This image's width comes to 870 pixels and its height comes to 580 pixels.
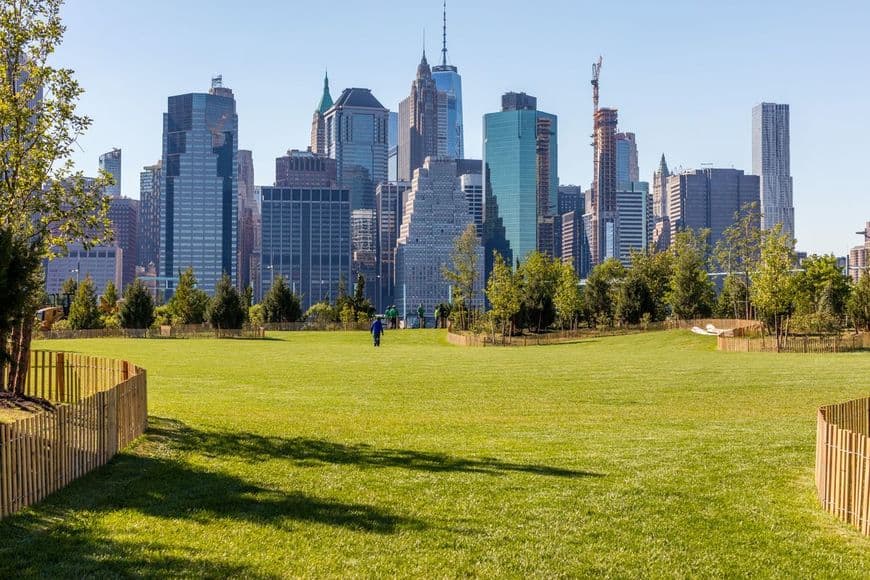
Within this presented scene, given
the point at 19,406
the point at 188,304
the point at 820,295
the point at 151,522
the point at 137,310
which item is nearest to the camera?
the point at 151,522

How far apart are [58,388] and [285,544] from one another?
47.9 feet

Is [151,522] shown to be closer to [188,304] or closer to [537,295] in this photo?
[537,295]

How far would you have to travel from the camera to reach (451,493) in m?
14.1

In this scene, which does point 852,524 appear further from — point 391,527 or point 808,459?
point 391,527

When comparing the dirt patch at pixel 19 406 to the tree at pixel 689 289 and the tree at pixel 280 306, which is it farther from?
the tree at pixel 280 306

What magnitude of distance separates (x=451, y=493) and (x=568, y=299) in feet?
230

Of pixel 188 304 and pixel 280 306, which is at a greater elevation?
pixel 188 304

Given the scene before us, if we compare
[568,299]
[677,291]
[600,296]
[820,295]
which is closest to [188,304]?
[568,299]

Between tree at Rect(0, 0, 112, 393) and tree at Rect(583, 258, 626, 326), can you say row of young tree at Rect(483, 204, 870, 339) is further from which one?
tree at Rect(0, 0, 112, 393)

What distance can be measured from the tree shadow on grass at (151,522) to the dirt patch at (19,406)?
4.49 m

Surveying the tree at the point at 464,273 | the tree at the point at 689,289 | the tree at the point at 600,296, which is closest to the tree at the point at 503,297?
the tree at the point at 464,273

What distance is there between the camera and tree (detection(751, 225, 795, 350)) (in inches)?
2312

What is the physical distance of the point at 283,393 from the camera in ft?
93.8

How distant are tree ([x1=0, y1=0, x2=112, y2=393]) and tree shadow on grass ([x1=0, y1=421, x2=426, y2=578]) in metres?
8.18
